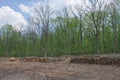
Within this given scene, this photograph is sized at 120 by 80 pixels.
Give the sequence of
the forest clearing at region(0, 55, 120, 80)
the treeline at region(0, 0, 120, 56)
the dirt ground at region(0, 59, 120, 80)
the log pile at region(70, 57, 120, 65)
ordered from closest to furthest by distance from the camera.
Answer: the dirt ground at region(0, 59, 120, 80), the forest clearing at region(0, 55, 120, 80), the log pile at region(70, 57, 120, 65), the treeline at region(0, 0, 120, 56)

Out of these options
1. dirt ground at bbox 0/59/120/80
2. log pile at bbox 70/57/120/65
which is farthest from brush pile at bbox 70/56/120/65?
dirt ground at bbox 0/59/120/80

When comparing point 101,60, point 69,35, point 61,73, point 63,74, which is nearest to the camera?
point 63,74

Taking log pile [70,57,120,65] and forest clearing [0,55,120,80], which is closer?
forest clearing [0,55,120,80]

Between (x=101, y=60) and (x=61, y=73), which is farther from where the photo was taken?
(x=101, y=60)

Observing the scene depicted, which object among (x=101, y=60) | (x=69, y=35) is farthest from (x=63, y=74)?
(x=69, y=35)

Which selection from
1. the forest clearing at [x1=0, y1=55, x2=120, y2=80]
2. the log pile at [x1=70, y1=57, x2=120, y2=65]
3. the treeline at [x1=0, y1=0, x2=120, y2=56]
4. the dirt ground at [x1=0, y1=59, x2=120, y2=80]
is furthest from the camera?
the treeline at [x1=0, y1=0, x2=120, y2=56]

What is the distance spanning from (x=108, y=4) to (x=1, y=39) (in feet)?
124

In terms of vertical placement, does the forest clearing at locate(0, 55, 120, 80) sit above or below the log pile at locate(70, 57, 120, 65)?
below

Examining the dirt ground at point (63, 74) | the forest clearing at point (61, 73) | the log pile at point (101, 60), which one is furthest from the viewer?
the log pile at point (101, 60)

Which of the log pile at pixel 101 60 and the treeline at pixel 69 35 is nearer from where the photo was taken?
the log pile at pixel 101 60

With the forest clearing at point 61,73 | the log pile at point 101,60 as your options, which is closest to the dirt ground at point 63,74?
the forest clearing at point 61,73

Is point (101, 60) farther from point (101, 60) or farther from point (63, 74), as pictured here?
point (63, 74)

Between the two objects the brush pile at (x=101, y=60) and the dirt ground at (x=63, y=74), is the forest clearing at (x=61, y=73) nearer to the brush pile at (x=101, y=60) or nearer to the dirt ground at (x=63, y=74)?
the dirt ground at (x=63, y=74)

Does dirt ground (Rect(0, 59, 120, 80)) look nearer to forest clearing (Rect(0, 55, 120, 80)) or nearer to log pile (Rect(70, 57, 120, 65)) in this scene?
forest clearing (Rect(0, 55, 120, 80))
